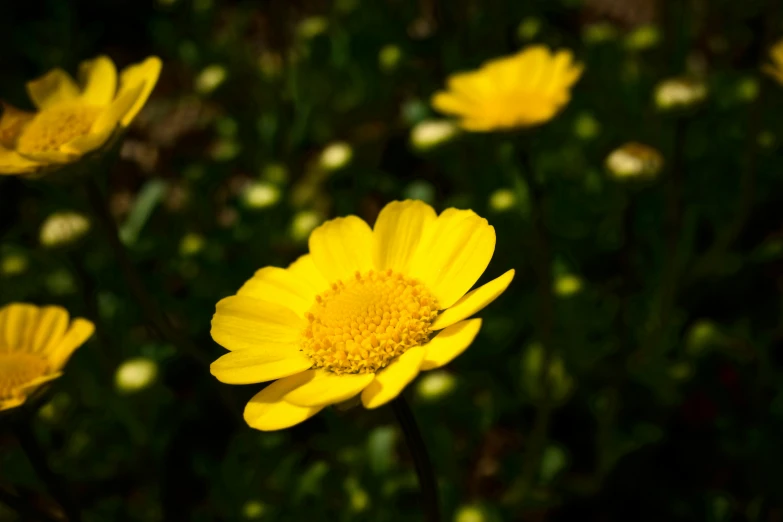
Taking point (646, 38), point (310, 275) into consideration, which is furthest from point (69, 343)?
point (646, 38)

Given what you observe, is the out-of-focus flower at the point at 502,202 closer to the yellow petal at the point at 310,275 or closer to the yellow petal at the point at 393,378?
the yellow petal at the point at 310,275

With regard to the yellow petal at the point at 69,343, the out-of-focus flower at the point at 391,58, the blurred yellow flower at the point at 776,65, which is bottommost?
the blurred yellow flower at the point at 776,65

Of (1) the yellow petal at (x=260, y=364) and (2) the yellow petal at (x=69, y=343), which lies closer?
(1) the yellow petal at (x=260, y=364)

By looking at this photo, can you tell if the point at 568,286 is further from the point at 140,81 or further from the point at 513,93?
the point at 140,81

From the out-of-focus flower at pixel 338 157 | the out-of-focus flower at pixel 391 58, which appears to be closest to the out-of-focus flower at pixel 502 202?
the out-of-focus flower at pixel 338 157

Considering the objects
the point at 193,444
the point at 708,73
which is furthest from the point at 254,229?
the point at 708,73

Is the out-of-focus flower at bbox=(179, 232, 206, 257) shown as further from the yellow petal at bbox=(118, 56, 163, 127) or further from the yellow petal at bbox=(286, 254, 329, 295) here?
the yellow petal at bbox=(286, 254, 329, 295)
